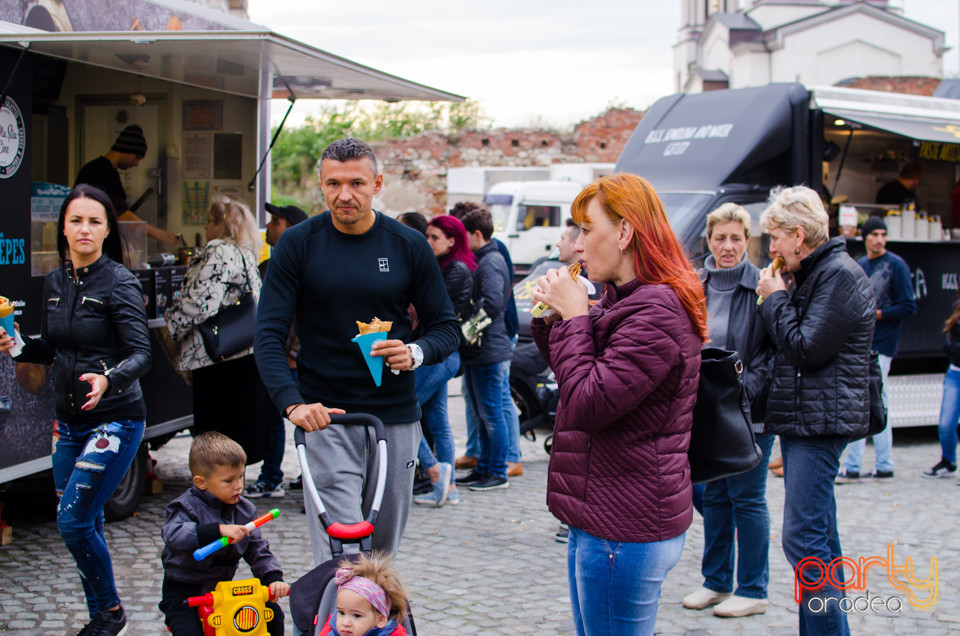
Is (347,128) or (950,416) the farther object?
(347,128)

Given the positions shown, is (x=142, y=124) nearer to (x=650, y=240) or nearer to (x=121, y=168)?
(x=121, y=168)

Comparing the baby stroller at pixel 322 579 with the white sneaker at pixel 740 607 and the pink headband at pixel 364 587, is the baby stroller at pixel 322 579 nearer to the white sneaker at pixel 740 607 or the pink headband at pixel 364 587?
the pink headband at pixel 364 587

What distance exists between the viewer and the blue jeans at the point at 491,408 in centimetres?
708

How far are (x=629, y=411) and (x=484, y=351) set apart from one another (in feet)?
14.2

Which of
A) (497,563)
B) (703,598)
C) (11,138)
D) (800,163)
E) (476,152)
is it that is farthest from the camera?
(476,152)

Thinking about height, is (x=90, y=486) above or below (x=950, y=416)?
above

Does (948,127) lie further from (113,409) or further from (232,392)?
(113,409)

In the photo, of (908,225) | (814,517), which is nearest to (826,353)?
(814,517)

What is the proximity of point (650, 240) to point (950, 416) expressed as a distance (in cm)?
611

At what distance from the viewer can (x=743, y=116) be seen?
888 cm

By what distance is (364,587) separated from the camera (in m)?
2.79

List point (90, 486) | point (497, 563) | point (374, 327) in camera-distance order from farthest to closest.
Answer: point (497, 563)
point (90, 486)
point (374, 327)

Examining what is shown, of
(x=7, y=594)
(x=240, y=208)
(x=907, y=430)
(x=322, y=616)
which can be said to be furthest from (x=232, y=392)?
(x=907, y=430)

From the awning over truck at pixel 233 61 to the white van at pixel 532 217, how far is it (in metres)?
12.1
